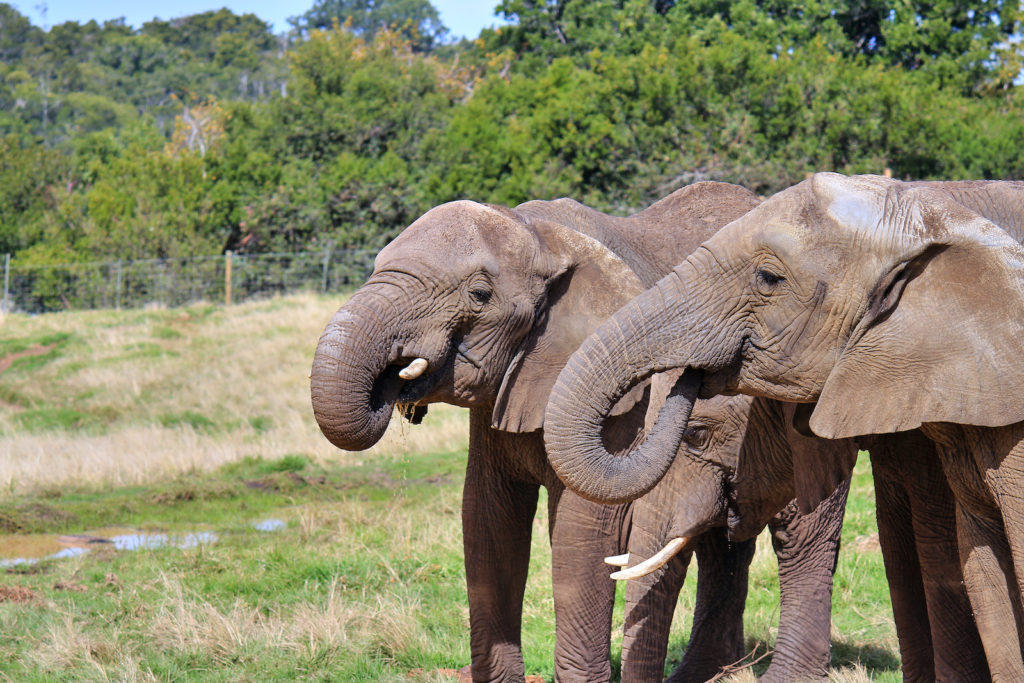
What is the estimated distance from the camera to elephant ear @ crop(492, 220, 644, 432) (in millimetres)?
4891

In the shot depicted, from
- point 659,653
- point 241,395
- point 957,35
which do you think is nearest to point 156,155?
point 241,395

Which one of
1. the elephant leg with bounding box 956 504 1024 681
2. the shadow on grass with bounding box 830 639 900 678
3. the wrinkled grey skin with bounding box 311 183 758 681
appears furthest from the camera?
the shadow on grass with bounding box 830 639 900 678

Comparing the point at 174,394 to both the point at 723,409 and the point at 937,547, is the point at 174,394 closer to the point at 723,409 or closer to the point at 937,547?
the point at 723,409

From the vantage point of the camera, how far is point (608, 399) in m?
3.76

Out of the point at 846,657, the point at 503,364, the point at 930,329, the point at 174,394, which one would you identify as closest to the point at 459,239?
the point at 503,364

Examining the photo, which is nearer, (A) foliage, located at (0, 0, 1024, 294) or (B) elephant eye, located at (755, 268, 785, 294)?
(B) elephant eye, located at (755, 268, 785, 294)

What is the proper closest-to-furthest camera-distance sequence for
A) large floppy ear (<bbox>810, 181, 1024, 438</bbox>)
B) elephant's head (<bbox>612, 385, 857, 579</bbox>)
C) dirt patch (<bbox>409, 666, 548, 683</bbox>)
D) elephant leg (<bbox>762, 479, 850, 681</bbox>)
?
large floppy ear (<bbox>810, 181, 1024, 438</bbox>) < elephant's head (<bbox>612, 385, 857, 579</bbox>) < elephant leg (<bbox>762, 479, 850, 681</bbox>) < dirt patch (<bbox>409, 666, 548, 683</bbox>)

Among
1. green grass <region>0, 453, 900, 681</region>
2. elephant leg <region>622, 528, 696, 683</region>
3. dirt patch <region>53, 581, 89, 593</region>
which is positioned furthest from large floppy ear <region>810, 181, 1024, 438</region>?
dirt patch <region>53, 581, 89, 593</region>

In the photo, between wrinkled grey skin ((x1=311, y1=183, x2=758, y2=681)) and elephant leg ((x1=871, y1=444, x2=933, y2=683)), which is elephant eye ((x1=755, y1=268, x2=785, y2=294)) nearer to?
wrinkled grey skin ((x1=311, y1=183, x2=758, y2=681))

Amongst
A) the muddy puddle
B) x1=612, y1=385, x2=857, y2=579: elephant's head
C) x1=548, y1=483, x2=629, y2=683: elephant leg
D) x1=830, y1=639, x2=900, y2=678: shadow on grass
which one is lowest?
the muddy puddle

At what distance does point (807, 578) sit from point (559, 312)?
7.07 ft

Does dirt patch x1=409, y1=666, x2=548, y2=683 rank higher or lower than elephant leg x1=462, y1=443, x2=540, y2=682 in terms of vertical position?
lower

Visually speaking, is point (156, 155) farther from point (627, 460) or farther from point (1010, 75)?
point (627, 460)

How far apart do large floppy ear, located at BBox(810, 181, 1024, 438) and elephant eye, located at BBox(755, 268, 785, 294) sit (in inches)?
10.1
